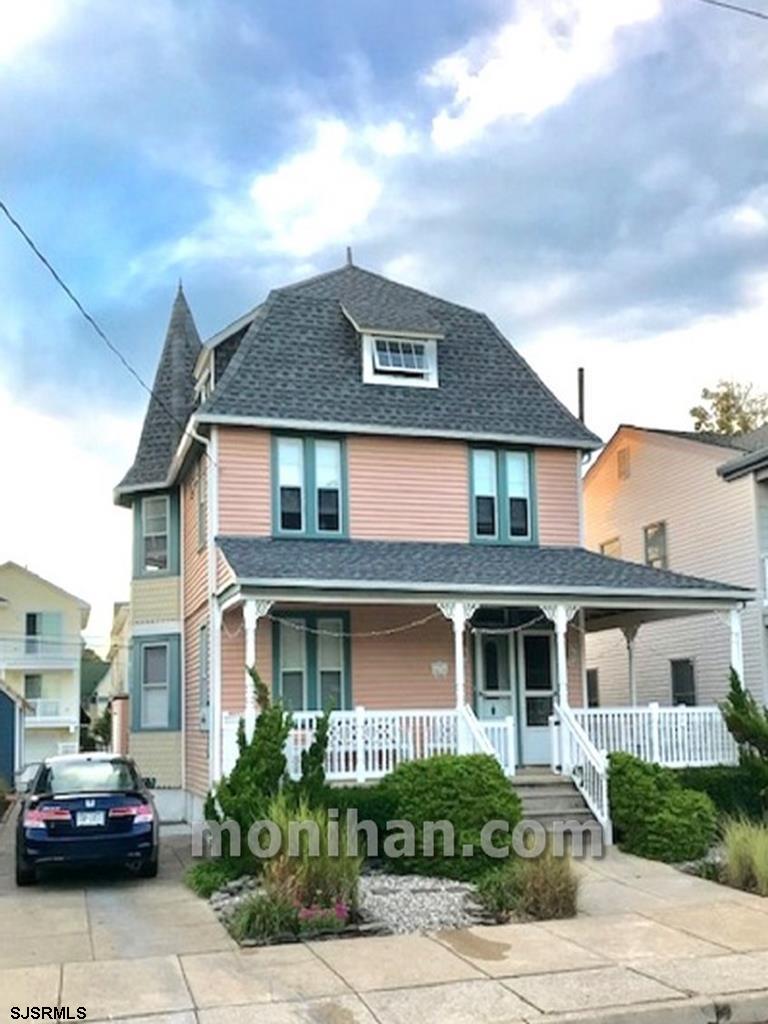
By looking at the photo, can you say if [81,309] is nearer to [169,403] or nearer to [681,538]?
[169,403]

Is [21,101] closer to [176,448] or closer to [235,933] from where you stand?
[235,933]

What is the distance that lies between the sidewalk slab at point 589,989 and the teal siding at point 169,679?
41.2 feet

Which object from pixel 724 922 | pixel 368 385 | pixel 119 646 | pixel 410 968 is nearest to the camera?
pixel 410 968

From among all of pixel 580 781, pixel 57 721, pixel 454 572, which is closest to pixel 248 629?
pixel 454 572

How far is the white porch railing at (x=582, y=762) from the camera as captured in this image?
48.8 ft

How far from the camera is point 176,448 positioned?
2064 cm

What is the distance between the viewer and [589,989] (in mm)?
8141

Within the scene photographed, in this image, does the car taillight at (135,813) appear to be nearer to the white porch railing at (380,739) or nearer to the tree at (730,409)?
the white porch railing at (380,739)

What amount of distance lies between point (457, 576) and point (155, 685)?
711 cm

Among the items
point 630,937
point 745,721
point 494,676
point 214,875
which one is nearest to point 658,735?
point 745,721

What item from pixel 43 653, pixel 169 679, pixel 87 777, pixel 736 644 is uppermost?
pixel 43 653

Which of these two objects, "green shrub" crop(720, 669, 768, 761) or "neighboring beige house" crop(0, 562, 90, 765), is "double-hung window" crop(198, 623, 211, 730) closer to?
"green shrub" crop(720, 669, 768, 761)

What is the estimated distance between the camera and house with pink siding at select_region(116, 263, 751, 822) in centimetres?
1585

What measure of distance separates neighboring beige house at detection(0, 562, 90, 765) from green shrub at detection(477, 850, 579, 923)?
43.2 m
